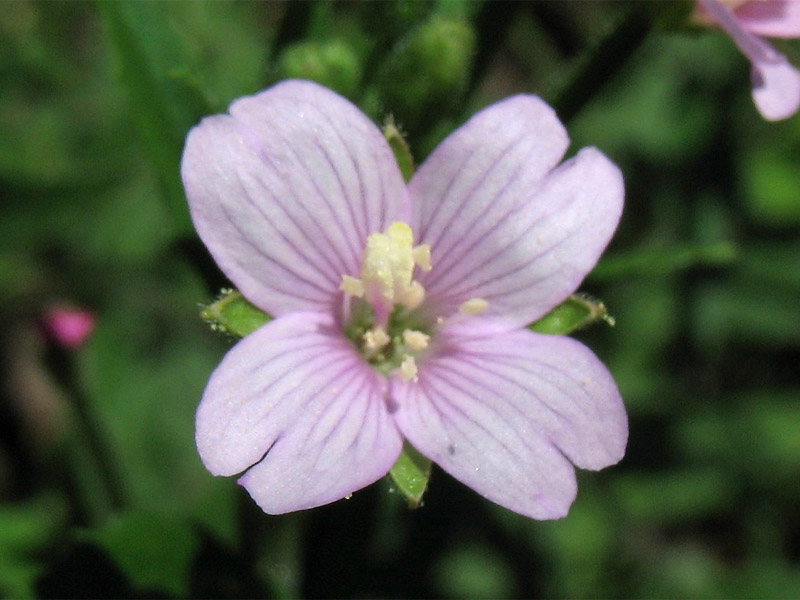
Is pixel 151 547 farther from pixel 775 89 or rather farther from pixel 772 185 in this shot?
pixel 772 185

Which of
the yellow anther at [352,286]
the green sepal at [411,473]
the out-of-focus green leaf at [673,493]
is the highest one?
the yellow anther at [352,286]

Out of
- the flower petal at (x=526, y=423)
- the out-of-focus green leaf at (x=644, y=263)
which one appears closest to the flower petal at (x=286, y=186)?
the flower petal at (x=526, y=423)

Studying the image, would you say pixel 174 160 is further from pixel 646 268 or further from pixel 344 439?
pixel 646 268

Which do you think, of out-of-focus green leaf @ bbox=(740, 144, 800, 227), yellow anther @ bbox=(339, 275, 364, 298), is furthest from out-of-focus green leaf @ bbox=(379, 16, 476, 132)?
out-of-focus green leaf @ bbox=(740, 144, 800, 227)

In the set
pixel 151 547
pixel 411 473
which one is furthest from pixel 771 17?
pixel 151 547

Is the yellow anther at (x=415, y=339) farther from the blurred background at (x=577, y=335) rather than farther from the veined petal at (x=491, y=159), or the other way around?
the blurred background at (x=577, y=335)

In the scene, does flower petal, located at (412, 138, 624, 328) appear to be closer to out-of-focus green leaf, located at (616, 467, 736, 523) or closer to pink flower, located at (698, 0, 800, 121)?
pink flower, located at (698, 0, 800, 121)
